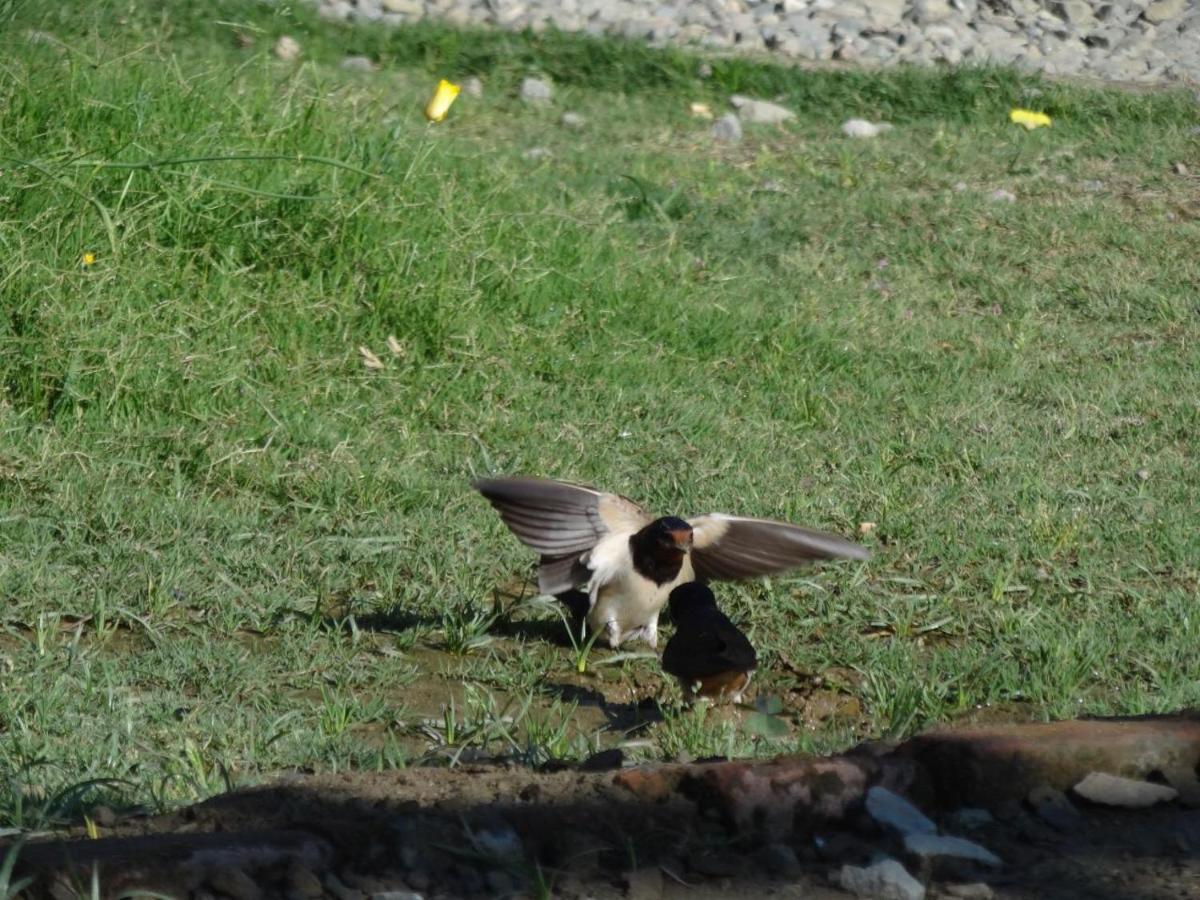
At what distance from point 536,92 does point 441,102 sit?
3.91 ft

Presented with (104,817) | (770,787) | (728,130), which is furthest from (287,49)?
(770,787)

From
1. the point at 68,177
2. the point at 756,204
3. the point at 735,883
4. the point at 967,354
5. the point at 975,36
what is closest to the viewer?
the point at 735,883

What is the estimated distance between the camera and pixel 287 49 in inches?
400

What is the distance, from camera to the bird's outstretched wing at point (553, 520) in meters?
4.00

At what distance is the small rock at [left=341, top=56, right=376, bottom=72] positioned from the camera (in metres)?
10.2

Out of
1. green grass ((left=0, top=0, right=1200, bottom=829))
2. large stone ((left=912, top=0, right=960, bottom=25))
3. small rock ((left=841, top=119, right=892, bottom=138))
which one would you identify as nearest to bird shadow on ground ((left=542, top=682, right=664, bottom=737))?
green grass ((left=0, top=0, right=1200, bottom=829))

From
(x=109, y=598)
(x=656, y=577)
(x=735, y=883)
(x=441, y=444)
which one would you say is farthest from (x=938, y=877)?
(x=441, y=444)

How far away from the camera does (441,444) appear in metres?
5.28

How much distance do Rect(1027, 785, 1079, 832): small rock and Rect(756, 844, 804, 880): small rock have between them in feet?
1.33

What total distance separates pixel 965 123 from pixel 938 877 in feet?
24.8

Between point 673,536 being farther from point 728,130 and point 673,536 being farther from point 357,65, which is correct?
point 357,65

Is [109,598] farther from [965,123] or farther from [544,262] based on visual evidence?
[965,123]

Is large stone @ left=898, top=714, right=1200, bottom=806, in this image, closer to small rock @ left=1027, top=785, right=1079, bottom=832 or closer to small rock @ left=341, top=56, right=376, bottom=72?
→ small rock @ left=1027, top=785, right=1079, bottom=832

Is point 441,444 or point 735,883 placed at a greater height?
point 735,883
